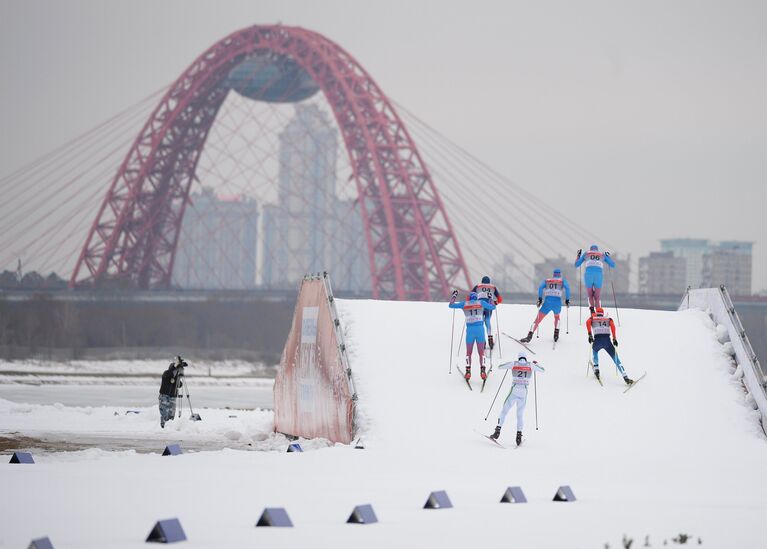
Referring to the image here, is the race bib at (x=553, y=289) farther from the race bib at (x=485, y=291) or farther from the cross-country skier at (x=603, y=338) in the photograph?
the cross-country skier at (x=603, y=338)

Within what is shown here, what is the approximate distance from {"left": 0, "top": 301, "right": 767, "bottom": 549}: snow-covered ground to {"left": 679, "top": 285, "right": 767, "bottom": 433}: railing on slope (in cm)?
22

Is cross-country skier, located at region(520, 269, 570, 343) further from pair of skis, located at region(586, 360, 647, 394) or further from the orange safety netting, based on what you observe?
the orange safety netting

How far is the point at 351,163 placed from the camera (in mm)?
70938

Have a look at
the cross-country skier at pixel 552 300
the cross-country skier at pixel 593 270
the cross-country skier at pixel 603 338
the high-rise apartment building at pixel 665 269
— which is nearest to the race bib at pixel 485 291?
the cross-country skier at pixel 552 300

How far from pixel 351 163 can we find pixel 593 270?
168 ft

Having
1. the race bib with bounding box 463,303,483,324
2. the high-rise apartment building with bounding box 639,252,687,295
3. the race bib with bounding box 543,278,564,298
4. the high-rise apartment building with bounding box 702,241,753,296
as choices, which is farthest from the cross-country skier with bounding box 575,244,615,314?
the high-rise apartment building with bounding box 639,252,687,295

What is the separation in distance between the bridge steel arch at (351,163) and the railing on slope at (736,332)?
45.2m

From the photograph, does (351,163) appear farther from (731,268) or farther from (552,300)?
(731,268)

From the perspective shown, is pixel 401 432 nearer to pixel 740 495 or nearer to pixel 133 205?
pixel 740 495

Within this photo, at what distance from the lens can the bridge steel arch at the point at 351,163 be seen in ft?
230

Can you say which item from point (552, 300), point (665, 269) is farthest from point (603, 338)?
point (665, 269)

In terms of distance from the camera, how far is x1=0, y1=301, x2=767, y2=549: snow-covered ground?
937 cm

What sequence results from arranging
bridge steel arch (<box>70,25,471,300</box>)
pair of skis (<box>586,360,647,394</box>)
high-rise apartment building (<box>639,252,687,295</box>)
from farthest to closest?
high-rise apartment building (<box>639,252,687,295</box>) < bridge steel arch (<box>70,25,471,300</box>) < pair of skis (<box>586,360,647,394</box>)

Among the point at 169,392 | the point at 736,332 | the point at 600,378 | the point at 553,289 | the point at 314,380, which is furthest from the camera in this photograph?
the point at 169,392
